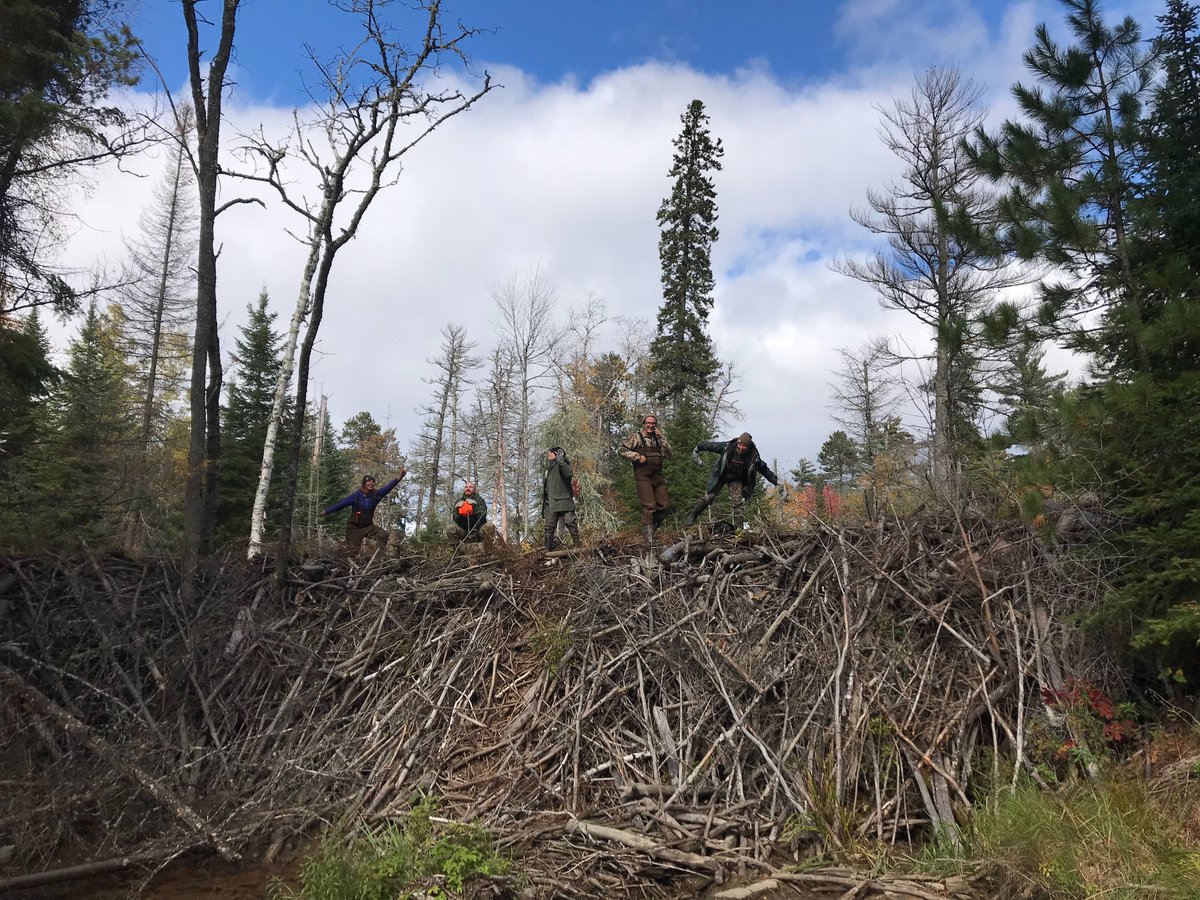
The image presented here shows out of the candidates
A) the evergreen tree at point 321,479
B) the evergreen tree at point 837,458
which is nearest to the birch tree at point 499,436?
the evergreen tree at point 321,479

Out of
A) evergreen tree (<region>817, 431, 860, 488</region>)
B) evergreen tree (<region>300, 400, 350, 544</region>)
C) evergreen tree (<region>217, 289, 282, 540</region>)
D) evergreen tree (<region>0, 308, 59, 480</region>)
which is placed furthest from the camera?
evergreen tree (<region>817, 431, 860, 488</region>)

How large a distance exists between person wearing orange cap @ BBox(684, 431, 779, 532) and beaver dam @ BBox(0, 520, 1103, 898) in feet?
5.12

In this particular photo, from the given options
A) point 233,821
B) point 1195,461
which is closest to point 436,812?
point 233,821

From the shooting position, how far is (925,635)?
22.7 ft

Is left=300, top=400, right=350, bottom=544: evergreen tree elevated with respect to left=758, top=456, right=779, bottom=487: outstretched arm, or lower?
elevated

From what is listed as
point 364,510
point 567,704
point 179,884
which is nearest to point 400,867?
point 179,884

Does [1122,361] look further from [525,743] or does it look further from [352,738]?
[352,738]

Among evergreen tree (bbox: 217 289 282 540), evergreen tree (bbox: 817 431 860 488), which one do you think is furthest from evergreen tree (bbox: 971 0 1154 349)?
evergreen tree (bbox: 817 431 860 488)

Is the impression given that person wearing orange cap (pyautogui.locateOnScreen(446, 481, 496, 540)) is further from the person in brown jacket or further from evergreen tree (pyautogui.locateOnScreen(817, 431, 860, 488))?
evergreen tree (pyautogui.locateOnScreen(817, 431, 860, 488))

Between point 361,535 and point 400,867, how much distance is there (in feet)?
21.3

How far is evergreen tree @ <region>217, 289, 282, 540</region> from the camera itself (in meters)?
22.0

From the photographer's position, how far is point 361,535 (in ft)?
36.0

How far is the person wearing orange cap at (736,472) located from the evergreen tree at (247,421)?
15.5 meters

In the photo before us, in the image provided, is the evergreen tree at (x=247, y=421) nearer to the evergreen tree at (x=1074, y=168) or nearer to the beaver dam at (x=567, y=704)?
the beaver dam at (x=567, y=704)
